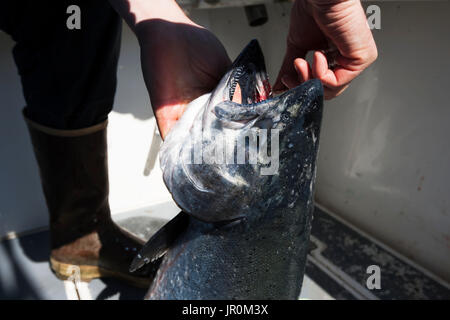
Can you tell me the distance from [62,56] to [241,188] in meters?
1.27

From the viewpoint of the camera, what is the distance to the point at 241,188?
1.03 metres

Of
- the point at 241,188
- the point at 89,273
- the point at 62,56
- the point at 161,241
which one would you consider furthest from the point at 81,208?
the point at 241,188

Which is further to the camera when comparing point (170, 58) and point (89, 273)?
point (89, 273)

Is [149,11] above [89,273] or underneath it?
above

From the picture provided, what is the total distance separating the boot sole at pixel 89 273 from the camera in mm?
2195

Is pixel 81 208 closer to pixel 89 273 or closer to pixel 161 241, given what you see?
pixel 89 273

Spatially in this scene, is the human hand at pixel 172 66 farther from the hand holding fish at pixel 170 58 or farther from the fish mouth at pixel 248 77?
the fish mouth at pixel 248 77

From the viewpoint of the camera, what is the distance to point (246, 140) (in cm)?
101

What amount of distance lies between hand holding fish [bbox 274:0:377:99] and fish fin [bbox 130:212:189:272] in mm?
697

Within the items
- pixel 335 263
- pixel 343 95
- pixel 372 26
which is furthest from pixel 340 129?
pixel 335 263

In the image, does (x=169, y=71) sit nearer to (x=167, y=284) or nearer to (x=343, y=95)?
(x=167, y=284)

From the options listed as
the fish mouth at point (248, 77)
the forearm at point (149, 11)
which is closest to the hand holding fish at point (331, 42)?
the fish mouth at point (248, 77)

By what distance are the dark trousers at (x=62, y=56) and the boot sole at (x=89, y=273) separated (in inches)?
35.5
